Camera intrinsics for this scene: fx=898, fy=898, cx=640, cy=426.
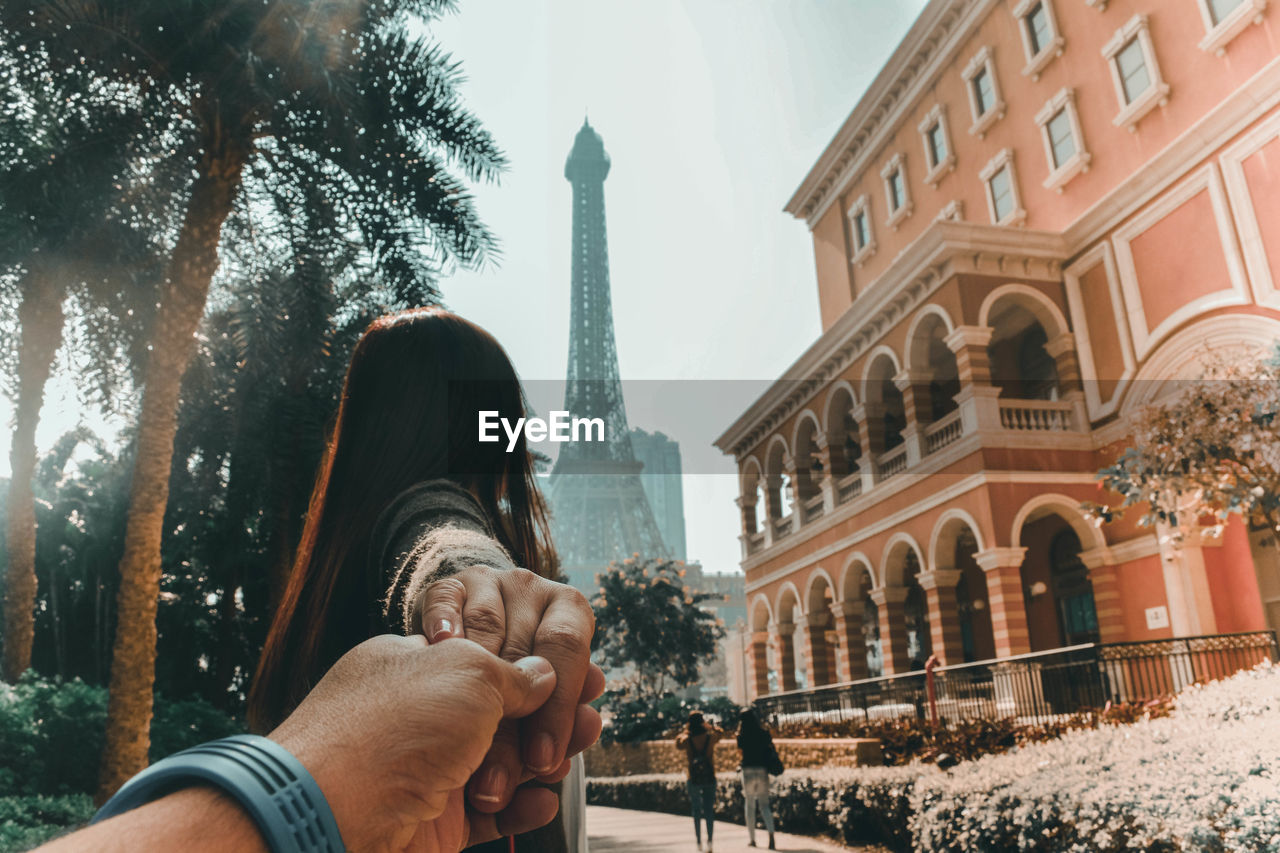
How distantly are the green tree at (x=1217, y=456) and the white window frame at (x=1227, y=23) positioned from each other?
267 inches

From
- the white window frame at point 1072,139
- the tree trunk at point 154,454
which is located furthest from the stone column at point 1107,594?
the tree trunk at point 154,454

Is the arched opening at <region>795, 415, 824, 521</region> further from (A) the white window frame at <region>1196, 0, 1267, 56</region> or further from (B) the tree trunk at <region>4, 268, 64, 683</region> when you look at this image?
(B) the tree trunk at <region>4, 268, 64, 683</region>

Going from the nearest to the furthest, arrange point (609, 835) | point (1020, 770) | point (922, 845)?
point (1020, 770) < point (922, 845) < point (609, 835)

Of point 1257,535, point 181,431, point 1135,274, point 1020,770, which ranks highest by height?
point 1135,274

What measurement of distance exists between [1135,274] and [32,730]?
698 inches

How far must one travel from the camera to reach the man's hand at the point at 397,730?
585 millimetres

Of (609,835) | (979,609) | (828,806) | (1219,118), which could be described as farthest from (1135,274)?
(609,835)

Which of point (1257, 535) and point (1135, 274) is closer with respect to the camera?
point (1257, 535)

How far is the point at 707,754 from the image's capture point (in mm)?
11305

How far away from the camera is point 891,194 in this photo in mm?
25938

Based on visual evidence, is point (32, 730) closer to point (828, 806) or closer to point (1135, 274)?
point (828, 806)

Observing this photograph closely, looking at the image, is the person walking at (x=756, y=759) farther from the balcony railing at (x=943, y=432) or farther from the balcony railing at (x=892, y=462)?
the balcony railing at (x=892, y=462)

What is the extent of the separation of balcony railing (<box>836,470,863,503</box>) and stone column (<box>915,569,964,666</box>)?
12.3 feet

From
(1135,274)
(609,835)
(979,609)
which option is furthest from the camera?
(979,609)
